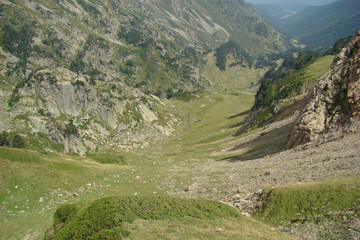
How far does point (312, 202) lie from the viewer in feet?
66.0

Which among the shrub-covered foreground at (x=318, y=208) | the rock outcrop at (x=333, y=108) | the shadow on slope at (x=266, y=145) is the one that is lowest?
the shadow on slope at (x=266, y=145)

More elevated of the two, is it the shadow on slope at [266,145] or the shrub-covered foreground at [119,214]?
the shrub-covered foreground at [119,214]

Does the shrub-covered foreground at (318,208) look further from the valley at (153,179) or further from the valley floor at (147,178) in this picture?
the valley floor at (147,178)

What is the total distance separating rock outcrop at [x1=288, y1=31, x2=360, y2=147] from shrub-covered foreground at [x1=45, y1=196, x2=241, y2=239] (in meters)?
26.4

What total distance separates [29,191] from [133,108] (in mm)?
86229

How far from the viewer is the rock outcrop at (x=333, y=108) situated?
36250 millimetres

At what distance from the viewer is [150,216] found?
19.8 meters

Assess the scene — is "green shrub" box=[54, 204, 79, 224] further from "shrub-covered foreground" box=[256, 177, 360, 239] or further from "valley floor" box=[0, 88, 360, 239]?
"shrub-covered foreground" box=[256, 177, 360, 239]

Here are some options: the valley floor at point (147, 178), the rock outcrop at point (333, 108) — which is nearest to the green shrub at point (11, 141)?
the valley floor at point (147, 178)

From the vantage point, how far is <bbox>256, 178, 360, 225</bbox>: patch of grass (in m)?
18.2

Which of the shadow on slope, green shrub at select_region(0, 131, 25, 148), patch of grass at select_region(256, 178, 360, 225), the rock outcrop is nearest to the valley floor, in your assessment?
the shadow on slope

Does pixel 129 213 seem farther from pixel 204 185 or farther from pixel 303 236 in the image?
pixel 204 185

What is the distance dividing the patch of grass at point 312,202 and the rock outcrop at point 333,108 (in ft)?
61.1

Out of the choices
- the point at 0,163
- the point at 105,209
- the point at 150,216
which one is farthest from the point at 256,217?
the point at 0,163
